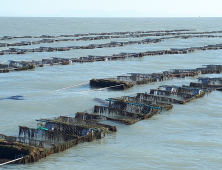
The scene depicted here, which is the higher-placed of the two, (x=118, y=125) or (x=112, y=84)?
(x=112, y=84)

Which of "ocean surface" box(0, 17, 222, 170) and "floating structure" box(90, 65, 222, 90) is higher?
"floating structure" box(90, 65, 222, 90)

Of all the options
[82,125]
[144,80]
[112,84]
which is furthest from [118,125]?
[144,80]

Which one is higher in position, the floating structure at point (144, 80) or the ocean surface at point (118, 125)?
the floating structure at point (144, 80)

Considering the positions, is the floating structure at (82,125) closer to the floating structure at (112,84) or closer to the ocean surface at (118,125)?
the ocean surface at (118,125)

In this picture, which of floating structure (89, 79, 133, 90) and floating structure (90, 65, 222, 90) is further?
floating structure (89, 79, 133, 90)

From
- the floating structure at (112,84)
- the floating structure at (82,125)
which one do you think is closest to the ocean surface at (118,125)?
the floating structure at (82,125)

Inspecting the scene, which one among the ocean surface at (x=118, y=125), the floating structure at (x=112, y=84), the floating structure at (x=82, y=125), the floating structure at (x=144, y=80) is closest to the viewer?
the floating structure at (x=82, y=125)

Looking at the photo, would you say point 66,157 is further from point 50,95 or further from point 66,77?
point 66,77

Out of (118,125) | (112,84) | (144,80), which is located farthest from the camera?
(144,80)

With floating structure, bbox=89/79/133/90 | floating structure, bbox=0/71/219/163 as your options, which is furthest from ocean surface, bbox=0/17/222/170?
floating structure, bbox=89/79/133/90

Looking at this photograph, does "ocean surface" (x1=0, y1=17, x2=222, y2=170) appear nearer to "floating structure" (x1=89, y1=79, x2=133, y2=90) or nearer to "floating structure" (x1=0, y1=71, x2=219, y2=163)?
"floating structure" (x1=0, y1=71, x2=219, y2=163)

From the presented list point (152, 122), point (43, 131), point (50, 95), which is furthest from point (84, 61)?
point (43, 131)

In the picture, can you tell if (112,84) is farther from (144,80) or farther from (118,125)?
(118,125)
